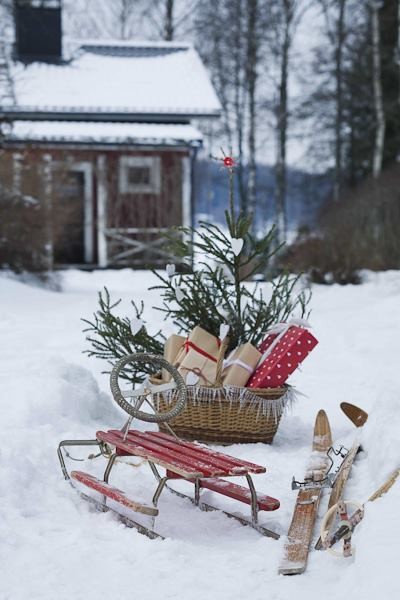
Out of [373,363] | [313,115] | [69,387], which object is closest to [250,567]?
[69,387]

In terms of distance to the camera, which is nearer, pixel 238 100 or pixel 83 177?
pixel 83 177

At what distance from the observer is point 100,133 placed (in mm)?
22781

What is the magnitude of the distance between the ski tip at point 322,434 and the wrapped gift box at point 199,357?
2.47 feet

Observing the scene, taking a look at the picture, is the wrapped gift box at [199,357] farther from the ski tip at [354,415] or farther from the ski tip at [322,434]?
the ski tip at [354,415]

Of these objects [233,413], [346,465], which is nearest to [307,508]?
[346,465]

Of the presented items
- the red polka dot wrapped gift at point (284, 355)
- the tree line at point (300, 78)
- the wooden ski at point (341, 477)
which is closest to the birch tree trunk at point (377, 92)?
the tree line at point (300, 78)

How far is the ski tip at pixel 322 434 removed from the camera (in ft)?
20.2

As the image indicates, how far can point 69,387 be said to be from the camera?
646 centimetres

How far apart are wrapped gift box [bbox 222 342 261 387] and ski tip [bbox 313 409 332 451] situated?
57cm

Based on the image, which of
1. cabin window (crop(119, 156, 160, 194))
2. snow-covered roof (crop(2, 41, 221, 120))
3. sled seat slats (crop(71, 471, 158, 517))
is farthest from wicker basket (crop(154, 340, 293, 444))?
snow-covered roof (crop(2, 41, 221, 120))

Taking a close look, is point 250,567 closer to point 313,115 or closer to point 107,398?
point 107,398

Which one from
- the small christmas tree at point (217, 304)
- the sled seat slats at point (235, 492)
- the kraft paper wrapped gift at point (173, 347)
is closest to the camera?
the sled seat slats at point (235, 492)

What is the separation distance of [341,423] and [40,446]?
233 centimetres

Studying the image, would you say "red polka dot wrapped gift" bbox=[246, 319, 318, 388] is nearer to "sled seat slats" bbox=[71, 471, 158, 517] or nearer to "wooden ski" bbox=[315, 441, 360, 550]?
"wooden ski" bbox=[315, 441, 360, 550]
